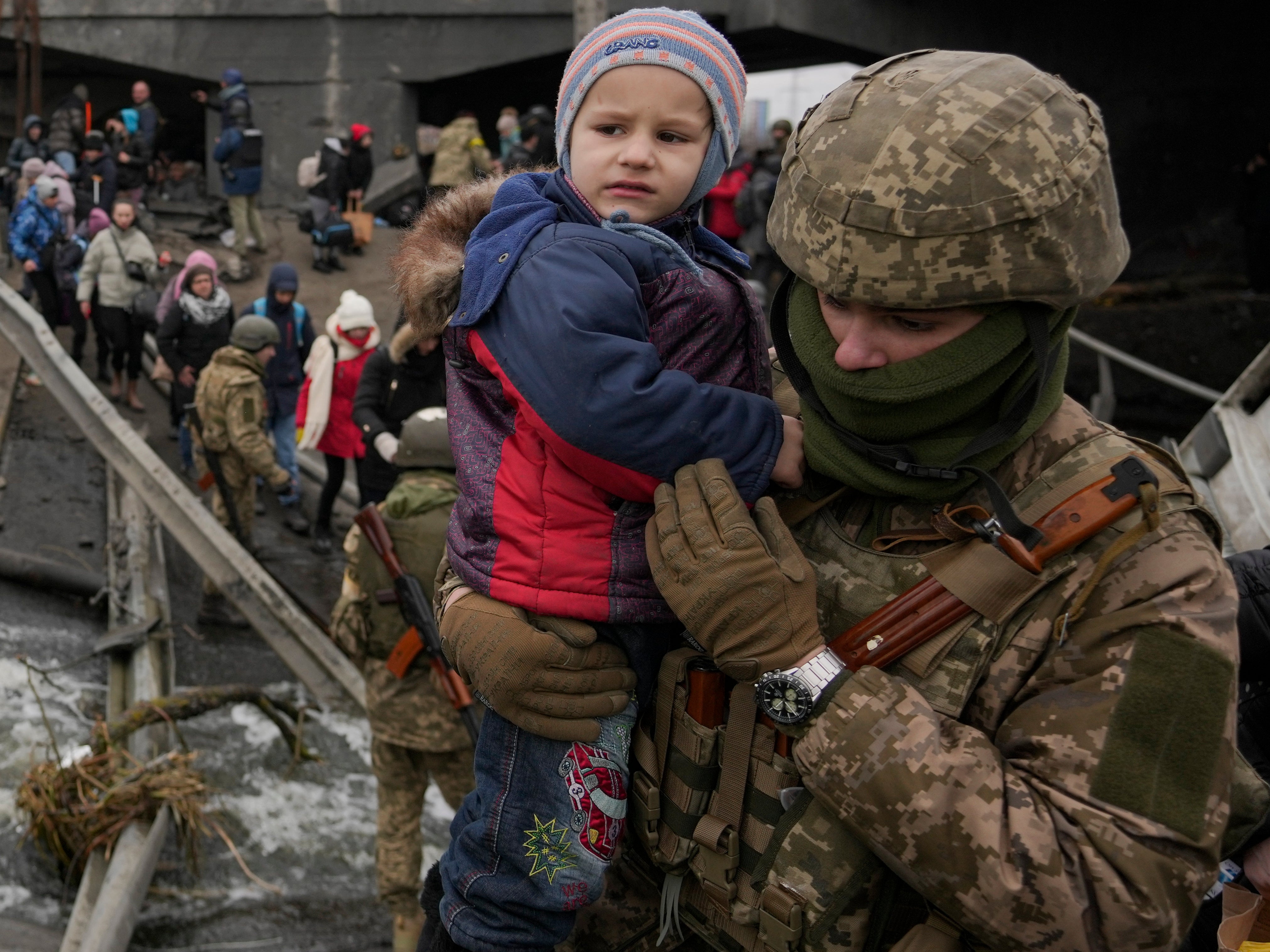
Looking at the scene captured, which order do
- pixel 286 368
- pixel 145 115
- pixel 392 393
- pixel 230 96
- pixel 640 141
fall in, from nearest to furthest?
pixel 640 141
pixel 392 393
pixel 286 368
pixel 230 96
pixel 145 115

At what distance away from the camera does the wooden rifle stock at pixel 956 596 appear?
145 centimetres

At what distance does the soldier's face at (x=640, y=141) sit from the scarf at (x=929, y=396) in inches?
13.4

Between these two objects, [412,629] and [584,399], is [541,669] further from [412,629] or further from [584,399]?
[412,629]

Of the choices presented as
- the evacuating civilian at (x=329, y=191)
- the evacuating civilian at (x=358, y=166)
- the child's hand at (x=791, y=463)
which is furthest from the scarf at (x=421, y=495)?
the evacuating civilian at (x=358, y=166)

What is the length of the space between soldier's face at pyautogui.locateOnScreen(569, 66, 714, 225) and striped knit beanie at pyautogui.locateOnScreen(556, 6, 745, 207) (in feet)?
0.05

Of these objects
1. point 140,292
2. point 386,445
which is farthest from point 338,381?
point 140,292

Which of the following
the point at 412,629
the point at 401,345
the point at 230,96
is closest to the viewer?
the point at 412,629

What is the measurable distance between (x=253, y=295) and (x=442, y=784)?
34.6 feet

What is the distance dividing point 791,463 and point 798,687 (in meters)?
0.36

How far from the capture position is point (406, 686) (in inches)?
171

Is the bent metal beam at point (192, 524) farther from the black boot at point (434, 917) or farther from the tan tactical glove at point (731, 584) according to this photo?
the tan tactical glove at point (731, 584)

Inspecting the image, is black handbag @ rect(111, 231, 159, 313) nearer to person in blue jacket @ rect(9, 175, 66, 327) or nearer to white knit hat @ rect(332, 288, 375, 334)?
person in blue jacket @ rect(9, 175, 66, 327)

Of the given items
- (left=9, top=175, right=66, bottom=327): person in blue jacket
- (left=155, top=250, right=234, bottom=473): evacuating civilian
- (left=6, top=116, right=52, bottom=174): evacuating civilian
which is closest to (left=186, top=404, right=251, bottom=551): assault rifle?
(left=155, top=250, right=234, bottom=473): evacuating civilian

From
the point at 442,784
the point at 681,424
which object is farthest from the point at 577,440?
the point at 442,784
